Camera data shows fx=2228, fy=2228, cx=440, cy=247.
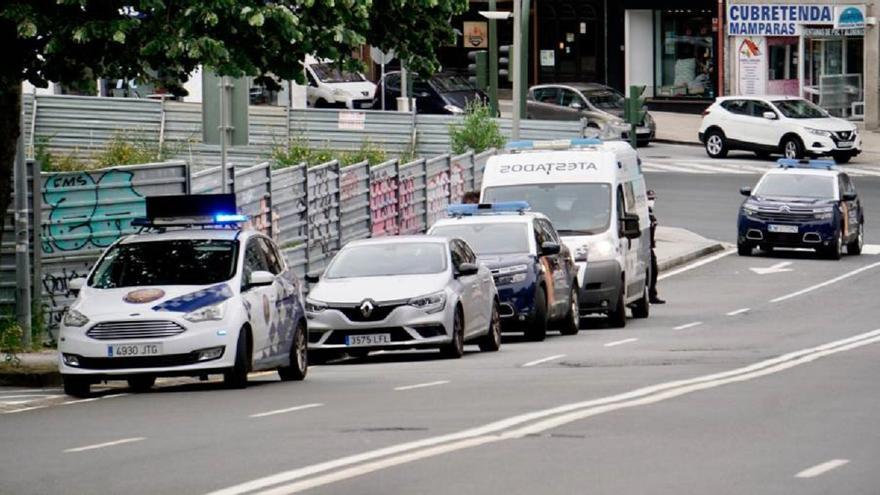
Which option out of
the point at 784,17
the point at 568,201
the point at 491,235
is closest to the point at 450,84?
the point at 784,17

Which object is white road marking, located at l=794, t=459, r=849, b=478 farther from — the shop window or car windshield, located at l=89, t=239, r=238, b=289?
the shop window

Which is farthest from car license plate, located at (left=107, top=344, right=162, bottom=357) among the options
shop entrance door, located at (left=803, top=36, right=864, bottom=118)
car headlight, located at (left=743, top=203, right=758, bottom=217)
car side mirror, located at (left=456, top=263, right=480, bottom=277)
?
shop entrance door, located at (left=803, top=36, right=864, bottom=118)

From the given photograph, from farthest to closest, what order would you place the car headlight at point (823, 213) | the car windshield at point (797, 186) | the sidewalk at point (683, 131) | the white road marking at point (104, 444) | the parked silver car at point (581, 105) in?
the sidewalk at point (683, 131) < the parked silver car at point (581, 105) < the car windshield at point (797, 186) < the car headlight at point (823, 213) < the white road marking at point (104, 444)

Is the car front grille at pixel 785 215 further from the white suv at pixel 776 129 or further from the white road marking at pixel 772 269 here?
the white suv at pixel 776 129

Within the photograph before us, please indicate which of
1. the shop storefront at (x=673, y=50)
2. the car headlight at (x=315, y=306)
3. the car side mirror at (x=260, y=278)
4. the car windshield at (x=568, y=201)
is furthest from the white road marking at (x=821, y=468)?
the shop storefront at (x=673, y=50)

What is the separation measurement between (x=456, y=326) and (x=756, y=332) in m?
5.12

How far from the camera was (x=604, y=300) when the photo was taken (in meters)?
29.9

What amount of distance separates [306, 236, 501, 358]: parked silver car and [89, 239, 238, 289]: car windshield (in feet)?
10.8

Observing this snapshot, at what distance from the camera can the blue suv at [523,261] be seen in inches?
1061

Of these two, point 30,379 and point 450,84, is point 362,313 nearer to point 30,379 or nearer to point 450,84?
point 30,379

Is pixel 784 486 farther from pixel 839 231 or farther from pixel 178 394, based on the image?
pixel 839 231

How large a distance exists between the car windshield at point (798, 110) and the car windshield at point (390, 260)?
33.8 meters

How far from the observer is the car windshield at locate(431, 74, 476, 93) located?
203 feet

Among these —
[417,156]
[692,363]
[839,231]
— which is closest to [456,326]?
[692,363]
